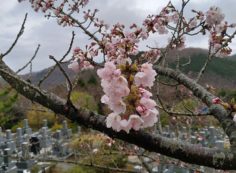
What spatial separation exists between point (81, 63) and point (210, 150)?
1681 mm

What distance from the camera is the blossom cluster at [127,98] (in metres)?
1.26

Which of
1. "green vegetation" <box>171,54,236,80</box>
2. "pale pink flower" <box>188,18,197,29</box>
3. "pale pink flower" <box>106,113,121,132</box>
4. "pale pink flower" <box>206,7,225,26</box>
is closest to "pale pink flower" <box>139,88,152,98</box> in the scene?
"pale pink flower" <box>106,113,121,132</box>

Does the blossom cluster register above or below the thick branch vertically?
above

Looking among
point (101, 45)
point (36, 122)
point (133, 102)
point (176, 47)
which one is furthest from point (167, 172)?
point (36, 122)

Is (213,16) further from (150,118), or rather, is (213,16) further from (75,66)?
(150,118)

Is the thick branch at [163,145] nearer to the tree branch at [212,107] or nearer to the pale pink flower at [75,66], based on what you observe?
the tree branch at [212,107]

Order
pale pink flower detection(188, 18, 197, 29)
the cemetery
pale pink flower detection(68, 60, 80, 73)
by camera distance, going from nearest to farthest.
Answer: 1. pale pink flower detection(68, 60, 80, 73)
2. pale pink flower detection(188, 18, 197, 29)
3. the cemetery

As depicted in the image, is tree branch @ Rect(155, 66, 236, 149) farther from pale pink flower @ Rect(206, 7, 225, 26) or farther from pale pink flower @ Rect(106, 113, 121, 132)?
pale pink flower @ Rect(206, 7, 225, 26)

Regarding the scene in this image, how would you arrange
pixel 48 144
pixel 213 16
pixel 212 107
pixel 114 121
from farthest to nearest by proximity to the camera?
pixel 48 144 → pixel 213 16 → pixel 212 107 → pixel 114 121

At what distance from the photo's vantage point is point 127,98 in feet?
4.19

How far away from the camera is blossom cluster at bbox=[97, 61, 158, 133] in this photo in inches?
49.5

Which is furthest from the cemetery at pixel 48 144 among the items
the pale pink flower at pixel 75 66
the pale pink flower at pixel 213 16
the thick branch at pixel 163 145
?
the thick branch at pixel 163 145

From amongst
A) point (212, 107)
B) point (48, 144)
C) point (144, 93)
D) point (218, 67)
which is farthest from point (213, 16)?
point (218, 67)

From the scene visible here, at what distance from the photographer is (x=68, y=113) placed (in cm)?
141
